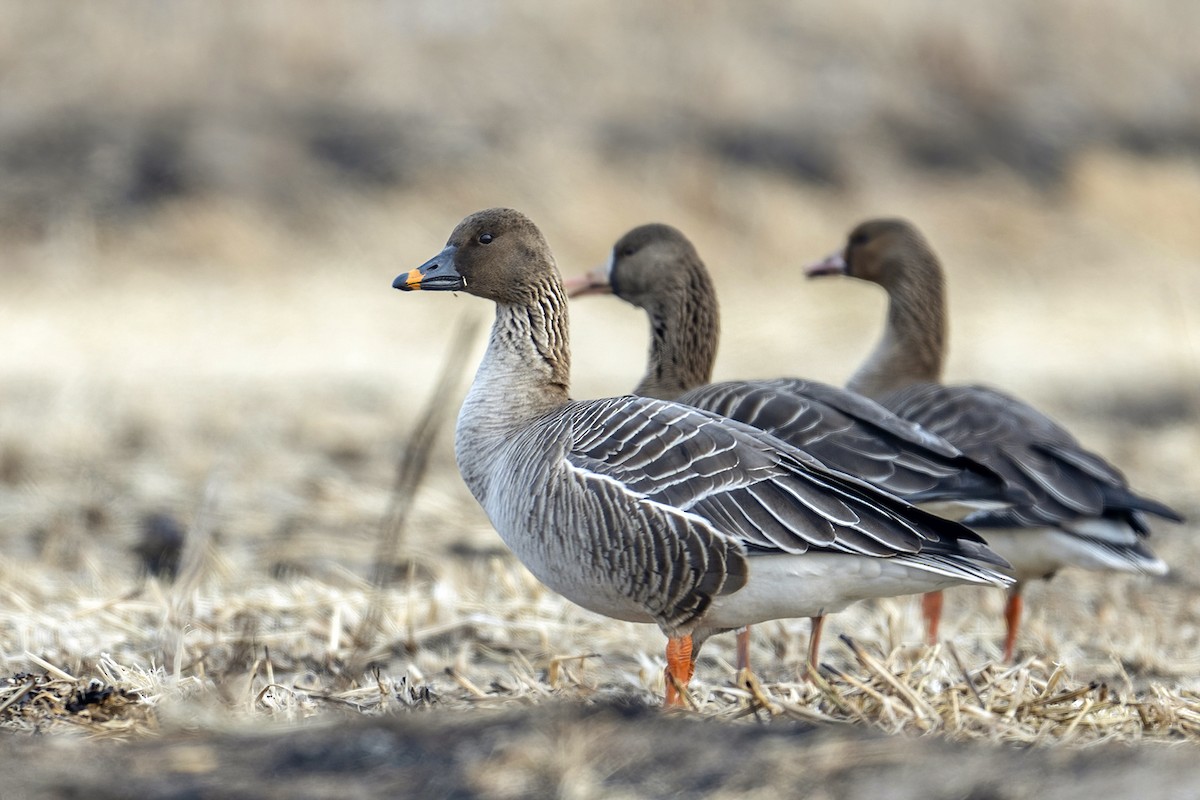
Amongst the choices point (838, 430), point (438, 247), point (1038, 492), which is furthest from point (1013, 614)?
point (438, 247)

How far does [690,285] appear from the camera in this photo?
6.82m

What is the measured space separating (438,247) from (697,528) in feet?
36.7

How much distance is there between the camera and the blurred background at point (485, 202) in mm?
10367

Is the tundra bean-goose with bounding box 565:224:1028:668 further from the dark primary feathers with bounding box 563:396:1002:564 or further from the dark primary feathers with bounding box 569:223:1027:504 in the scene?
the dark primary feathers with bounding box 563:396:1002:564

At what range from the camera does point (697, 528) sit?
15.3ft

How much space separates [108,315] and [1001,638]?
9377mm

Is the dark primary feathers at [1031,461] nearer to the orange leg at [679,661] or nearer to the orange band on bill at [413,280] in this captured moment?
the orange leg at [679,661]

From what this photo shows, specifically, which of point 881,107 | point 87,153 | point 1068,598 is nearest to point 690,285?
point 1068,598

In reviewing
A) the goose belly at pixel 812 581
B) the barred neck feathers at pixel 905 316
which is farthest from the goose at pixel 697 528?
the barred neck feathers at pixel 905 316

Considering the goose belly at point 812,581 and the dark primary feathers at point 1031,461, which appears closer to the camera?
the goose belly at point 812,581

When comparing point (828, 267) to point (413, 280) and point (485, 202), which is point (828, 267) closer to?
point (413, 280)

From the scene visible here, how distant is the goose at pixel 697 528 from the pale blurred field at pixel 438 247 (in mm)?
412

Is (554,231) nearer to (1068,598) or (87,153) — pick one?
(87,153)

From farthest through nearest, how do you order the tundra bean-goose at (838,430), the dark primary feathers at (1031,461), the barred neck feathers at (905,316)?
the barred neck feathers at (905,316) < the dark primary feathers at (1031,461) < the tundra bean-goose at (838,430)
